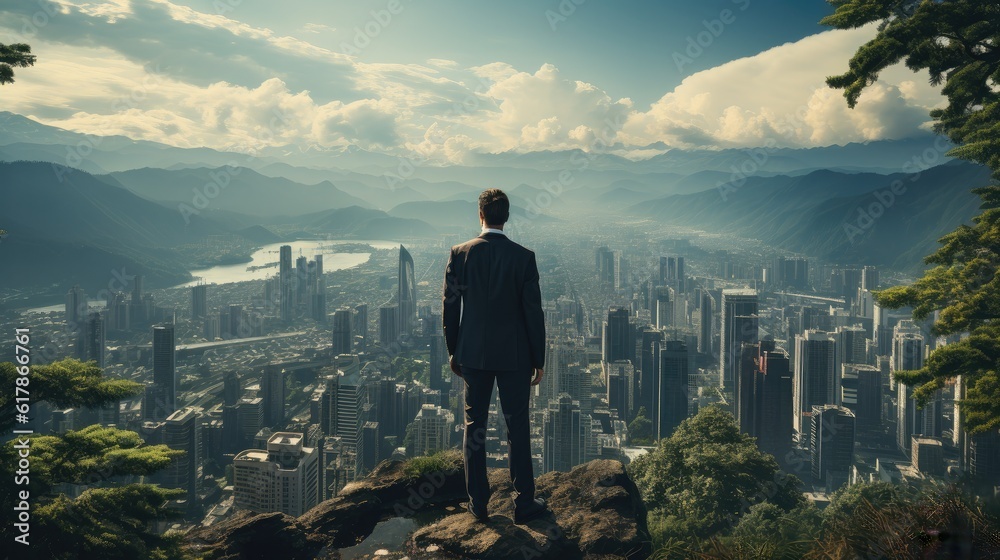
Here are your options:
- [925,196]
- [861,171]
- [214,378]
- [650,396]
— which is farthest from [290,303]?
[861,171]

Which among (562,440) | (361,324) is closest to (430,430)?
(562,440)

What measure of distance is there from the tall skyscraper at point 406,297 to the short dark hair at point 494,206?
3153 centimetres

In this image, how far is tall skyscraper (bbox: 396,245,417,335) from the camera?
3456 centimetres

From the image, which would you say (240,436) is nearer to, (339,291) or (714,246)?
(339,291)

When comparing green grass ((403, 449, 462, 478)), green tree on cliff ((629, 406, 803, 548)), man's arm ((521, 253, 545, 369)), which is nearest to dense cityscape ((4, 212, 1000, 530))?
green grass ((403, 449, 462, 478))

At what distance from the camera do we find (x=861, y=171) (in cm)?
8038

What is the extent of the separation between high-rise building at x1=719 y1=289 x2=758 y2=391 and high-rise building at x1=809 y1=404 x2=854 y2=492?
542 centimetres

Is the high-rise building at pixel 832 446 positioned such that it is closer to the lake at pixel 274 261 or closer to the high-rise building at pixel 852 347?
the high-rise building at pixel 852 347

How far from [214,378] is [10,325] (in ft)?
36.8

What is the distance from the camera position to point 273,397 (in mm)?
20219

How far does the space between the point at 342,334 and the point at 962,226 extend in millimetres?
29133

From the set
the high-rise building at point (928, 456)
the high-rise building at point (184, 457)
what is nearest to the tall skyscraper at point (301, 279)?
the high-rise building at point (184, 457)

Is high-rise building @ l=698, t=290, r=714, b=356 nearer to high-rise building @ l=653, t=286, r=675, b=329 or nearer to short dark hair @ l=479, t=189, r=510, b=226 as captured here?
high-rise building @ l=653, t=286, r=675, b=329

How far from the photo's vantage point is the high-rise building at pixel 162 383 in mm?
19297
